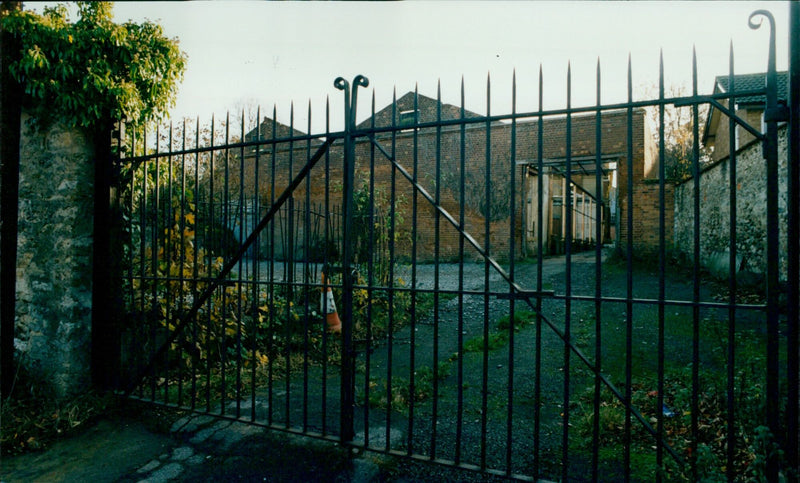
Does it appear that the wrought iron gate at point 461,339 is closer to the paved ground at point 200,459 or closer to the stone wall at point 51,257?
the paved ground at point 200,459

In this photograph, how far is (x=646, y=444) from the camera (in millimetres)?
3402

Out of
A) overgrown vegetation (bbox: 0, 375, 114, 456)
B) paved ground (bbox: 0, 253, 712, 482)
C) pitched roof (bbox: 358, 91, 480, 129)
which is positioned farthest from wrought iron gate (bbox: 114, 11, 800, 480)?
pitched roof (bbox: 358, 91, 480, 129)

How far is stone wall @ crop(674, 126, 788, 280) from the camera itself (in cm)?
787

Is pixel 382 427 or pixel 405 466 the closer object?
pixel 405 466

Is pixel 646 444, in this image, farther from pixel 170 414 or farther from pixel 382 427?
pixel 170 414

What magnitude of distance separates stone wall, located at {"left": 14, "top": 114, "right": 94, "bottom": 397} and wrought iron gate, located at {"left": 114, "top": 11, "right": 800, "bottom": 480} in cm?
45

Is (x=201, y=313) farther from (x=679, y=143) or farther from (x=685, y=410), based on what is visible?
(x=679, y=143)

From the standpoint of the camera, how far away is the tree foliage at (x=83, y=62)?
372 centimetres

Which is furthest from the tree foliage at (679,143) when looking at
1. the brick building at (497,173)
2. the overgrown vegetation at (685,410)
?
the overgrown vegetation at (685,410)

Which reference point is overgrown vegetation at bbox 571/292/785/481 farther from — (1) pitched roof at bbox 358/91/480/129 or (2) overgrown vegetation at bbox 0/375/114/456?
(1) pitched roof at bbox 358/91/480/129

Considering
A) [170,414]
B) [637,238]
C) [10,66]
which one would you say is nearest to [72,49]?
[10,66]

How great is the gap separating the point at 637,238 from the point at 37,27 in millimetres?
14886

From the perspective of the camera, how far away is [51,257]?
4.00 metres

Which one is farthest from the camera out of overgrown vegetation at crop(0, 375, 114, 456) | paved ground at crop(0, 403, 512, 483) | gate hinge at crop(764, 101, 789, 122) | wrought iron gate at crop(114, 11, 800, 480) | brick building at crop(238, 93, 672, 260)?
brick building at crop(238, 93, 672, 260)
